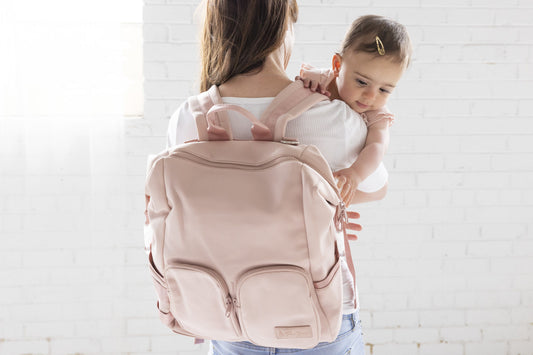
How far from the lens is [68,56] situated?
208 cm

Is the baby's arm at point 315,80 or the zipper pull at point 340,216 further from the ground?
the baby's arm at point 315,80

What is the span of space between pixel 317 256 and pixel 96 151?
61.8 inches

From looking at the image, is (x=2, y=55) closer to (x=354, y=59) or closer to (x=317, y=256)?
(x=354, y=59)

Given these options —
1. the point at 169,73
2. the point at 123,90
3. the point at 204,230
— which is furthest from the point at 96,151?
the point at 204,230

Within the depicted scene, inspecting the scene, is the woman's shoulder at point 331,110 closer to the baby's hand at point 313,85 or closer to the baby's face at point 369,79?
the baby's hand at point 313,85

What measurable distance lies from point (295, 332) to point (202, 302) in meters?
0.17

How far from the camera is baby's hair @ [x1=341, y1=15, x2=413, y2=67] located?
3.99ft

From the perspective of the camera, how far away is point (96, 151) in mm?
2133

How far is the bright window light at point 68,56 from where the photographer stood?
2.06 m

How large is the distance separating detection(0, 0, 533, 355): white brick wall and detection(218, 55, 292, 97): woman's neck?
127 cm

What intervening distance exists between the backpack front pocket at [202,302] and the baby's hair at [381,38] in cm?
70

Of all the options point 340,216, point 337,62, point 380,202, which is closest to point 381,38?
point 337,62

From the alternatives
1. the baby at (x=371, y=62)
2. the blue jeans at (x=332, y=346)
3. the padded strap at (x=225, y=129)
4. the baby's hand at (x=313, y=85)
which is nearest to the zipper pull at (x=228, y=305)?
the blue jeans at (x=332, y=346)

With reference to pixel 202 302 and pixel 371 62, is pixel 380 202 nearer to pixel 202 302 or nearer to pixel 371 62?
pixel 371 62
